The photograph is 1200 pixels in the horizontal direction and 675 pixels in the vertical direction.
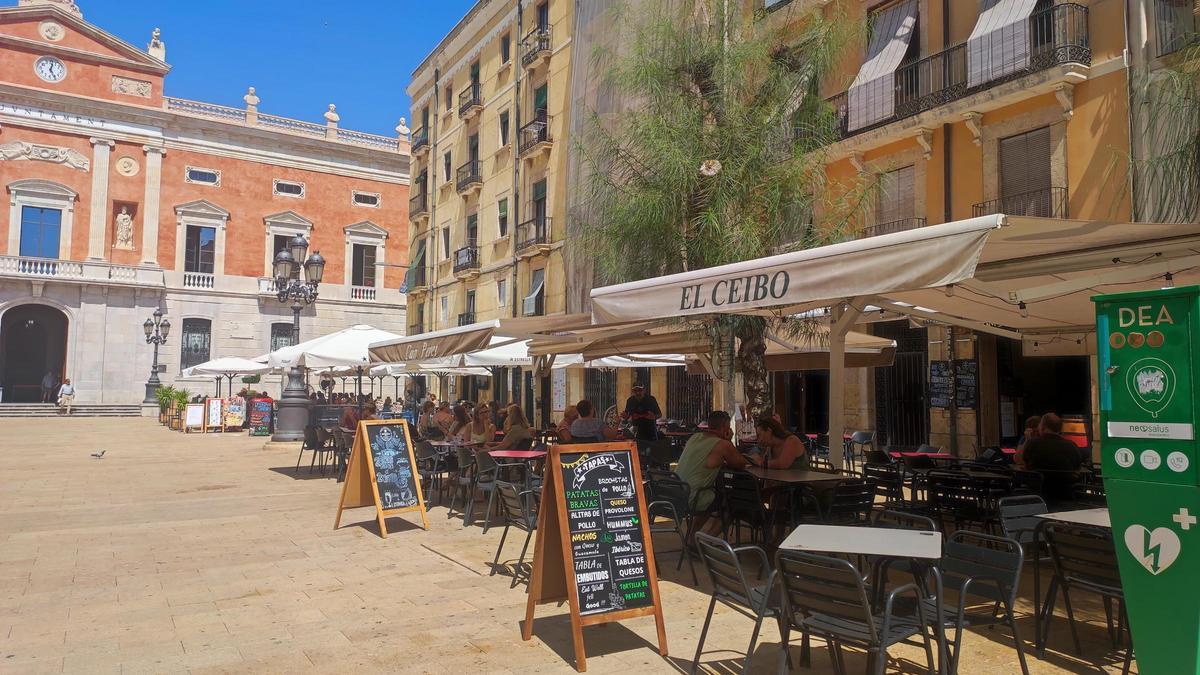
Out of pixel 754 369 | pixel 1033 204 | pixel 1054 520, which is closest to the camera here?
pixel 1054 520

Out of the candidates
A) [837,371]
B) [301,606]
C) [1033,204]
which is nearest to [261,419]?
[301,606]

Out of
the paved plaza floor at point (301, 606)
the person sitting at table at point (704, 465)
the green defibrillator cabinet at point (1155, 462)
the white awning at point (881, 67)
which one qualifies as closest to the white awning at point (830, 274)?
the green defibrillator cabinet at point (1155, 462)

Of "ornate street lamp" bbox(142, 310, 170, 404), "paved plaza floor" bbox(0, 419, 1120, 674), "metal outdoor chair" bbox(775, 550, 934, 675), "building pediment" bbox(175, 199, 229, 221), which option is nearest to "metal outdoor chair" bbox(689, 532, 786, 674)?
"metal outdoor chair" bbox(775, 550, 934, 675)

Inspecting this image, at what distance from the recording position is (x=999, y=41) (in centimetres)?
1275

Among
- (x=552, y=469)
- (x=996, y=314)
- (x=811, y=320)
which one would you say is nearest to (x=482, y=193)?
(x=811, y=320)

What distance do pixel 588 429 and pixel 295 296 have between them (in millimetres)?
11360

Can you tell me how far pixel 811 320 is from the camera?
10055 mm

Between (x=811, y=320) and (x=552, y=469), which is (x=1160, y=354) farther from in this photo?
(x=811, y=320)

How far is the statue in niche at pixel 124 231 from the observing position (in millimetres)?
37031

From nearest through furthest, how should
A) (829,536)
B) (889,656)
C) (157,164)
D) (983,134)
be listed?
(829,536)
(889,656)
(983,134)
(157,164)

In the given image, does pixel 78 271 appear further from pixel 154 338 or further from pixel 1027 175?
pixel 1027 175

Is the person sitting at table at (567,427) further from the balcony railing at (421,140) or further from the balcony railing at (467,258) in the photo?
the balcony railing at (421,140)

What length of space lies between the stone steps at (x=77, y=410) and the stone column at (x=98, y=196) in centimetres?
695

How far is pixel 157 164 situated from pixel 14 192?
227 inches
